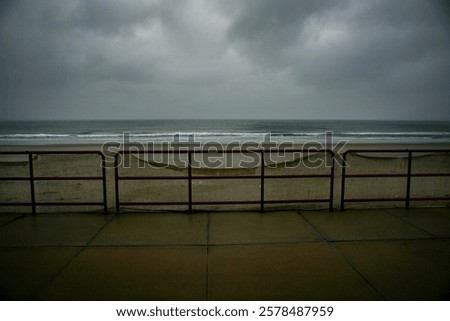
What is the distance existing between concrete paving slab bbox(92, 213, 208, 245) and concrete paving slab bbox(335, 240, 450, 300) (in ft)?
6.91

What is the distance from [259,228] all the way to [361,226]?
172cm

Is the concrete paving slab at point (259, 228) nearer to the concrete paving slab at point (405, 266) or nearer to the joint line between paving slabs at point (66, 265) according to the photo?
the concrete paving slab at point (405, 266)

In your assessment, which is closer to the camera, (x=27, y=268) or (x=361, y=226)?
(x=27, y=268)

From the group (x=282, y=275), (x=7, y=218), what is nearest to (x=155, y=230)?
(x=282, y=275)

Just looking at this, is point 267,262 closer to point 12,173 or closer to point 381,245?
point 381,245

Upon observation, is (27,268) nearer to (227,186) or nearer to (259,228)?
(259,228)

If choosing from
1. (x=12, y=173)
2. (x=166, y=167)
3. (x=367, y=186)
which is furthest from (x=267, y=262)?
(x=12, y=173)

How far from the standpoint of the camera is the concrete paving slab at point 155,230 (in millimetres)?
3994

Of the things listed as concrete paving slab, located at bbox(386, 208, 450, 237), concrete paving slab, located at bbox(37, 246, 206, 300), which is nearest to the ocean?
concrete paving slab, located at bbox(386, 208, 450, 237)

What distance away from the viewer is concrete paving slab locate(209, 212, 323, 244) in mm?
4072

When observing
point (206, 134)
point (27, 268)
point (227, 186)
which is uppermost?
point (206, 134)

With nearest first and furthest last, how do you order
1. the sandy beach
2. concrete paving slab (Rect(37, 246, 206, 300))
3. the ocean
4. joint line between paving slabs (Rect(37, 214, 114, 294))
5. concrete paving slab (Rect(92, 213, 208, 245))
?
concrete paving slab (Rect(37, 246, 206, 300)), joint line between paving slabs (Rect(37, 214, 114, 294)), concrete paving slab (Rect(92, 213, 208, 245)), the sandy beach, the ocean

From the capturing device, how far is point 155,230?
443 cm

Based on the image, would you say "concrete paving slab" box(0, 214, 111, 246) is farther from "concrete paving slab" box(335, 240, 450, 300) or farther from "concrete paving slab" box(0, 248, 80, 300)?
"concrete paving slab" box(335, 240, 450, 300)
